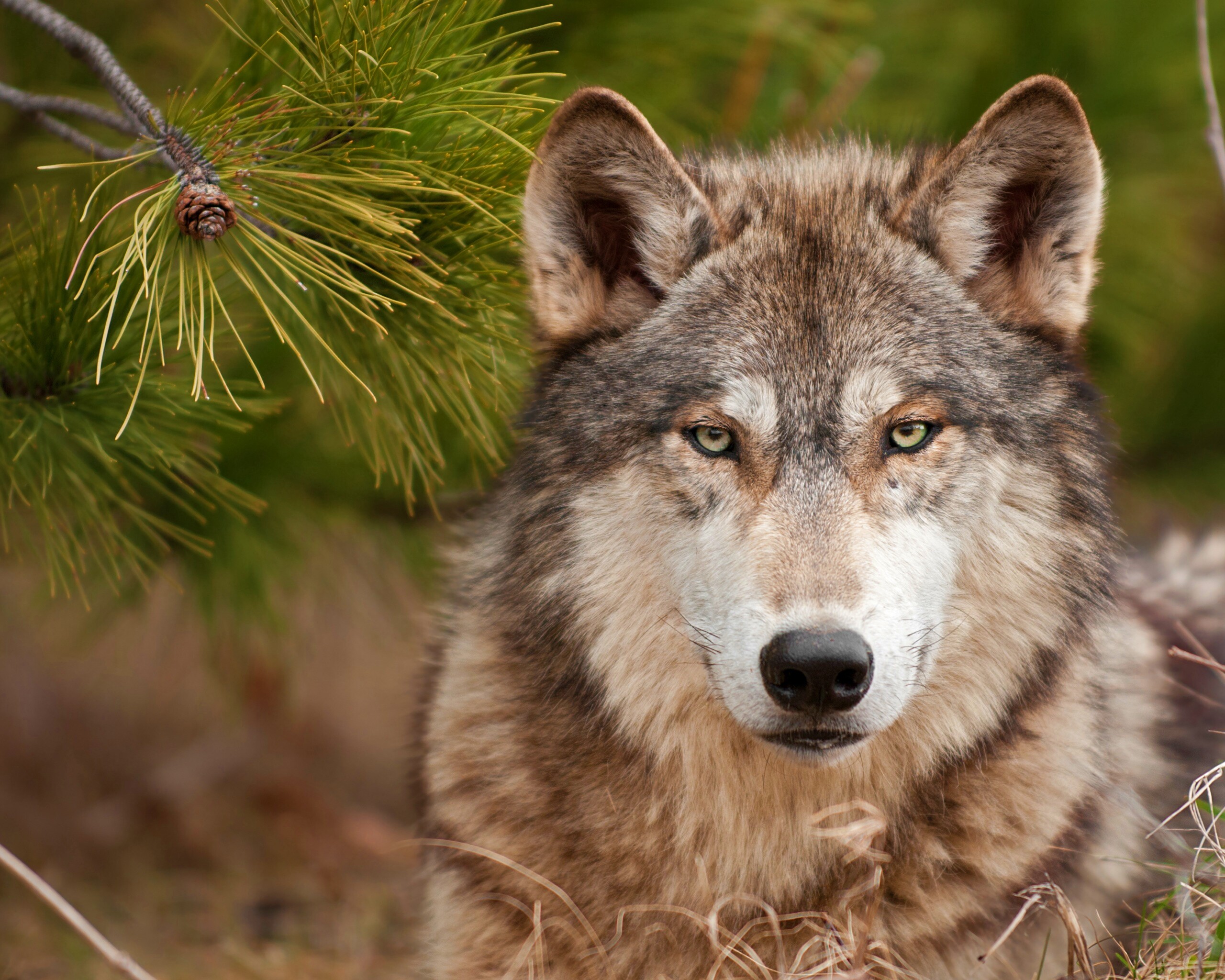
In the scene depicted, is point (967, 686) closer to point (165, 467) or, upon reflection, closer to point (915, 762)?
point (915, 762)

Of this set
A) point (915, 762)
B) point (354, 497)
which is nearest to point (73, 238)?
point (354, 497)

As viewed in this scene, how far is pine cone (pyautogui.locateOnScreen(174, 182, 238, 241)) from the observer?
234 cm

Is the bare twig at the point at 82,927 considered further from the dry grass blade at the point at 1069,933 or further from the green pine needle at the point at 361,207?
the dry grass blade at the point at 1069,933

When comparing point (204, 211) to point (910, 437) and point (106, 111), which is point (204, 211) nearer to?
point (106, 111)

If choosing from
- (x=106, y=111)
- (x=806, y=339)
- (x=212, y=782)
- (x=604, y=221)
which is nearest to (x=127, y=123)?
(x=106, y=111)

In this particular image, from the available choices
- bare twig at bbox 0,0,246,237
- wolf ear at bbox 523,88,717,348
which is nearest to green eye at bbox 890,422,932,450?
wolf ear at bbox 523,88,717,348

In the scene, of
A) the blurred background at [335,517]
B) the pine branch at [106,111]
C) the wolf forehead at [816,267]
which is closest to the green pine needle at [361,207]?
the pine branch at [106,111]

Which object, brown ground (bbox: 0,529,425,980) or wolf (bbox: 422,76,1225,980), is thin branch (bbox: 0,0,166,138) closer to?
wolf (bbox: 422,76,1225,980)

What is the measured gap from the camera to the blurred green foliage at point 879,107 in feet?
13.2

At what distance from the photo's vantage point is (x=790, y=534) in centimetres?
248

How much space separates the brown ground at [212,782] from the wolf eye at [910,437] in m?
1.95

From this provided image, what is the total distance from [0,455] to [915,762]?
2.35 metres

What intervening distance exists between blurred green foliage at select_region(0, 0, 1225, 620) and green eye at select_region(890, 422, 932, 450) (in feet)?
3.86

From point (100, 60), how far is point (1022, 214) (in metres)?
2.18
